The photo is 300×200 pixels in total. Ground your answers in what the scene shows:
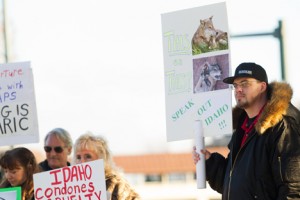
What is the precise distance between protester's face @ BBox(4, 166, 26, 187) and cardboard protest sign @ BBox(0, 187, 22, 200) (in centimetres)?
12

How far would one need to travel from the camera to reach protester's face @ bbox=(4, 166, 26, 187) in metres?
7.30

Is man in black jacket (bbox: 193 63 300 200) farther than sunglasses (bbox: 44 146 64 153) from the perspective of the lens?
No

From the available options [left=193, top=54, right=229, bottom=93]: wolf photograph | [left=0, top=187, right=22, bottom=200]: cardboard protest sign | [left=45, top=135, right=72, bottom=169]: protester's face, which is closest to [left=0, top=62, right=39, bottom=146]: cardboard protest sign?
[left=45, top=135, right=72, bottom=169]: protester's face

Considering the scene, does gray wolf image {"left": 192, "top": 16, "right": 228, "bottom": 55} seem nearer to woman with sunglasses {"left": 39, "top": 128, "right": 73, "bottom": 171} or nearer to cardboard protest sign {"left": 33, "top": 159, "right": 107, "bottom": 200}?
cardboard protest sign {"left": 33, "top": 159, "right": 107, "bottom": 200}

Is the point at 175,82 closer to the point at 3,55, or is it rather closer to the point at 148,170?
the point at 3,55

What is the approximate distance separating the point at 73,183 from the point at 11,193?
629 mm

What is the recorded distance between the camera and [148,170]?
72.8 meters

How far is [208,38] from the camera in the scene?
6.73m

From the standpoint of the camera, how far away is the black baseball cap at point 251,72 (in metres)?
6.24

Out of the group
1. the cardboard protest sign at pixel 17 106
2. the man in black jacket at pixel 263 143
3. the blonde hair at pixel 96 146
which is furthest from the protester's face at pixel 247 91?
the cardboard protest sign at pixel 17 106

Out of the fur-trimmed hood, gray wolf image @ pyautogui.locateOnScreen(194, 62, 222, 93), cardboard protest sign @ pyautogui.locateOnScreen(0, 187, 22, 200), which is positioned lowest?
cardboard protest sign @ pyautogui.locateOnScreen(0, 187, 22, 200)

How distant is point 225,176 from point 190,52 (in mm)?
1023

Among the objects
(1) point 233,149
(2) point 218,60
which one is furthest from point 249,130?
(2) point 218,60

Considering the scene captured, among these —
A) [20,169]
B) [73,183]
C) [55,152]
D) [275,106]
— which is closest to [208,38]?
[275,106]
